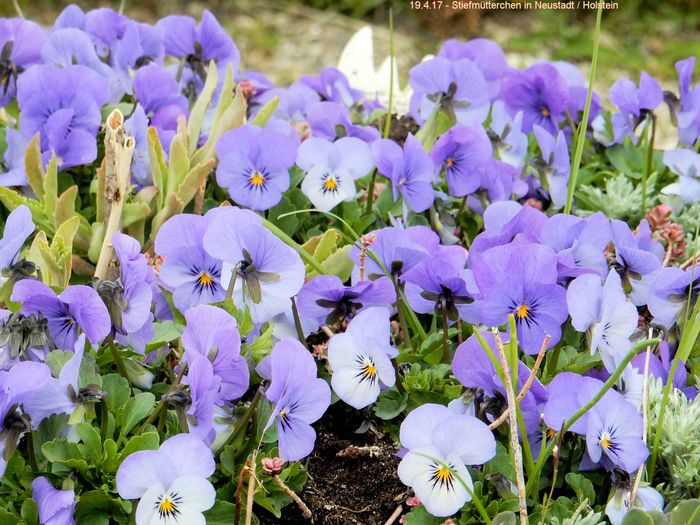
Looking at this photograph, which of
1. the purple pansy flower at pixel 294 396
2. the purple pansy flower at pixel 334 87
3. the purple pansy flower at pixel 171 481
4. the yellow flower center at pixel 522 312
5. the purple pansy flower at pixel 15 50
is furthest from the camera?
the purple pansy flower at pixel 334 87

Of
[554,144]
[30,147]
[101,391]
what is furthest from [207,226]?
[554,144]

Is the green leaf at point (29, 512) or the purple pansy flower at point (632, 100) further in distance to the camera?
the purple pansy flower at point (632, 100)

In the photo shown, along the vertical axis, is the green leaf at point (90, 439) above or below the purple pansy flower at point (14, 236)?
below

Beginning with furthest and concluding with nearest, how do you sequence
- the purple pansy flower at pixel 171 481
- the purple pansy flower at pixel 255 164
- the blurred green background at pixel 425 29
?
the blurred green background at pixel 425 29, the purple pansy flower at pixel 255 164, the purple pansy flower at pixel 171 481

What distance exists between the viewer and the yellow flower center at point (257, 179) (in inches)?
72.0

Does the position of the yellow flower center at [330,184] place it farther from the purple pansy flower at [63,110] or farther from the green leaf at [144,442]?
the green leaf at [144,442]

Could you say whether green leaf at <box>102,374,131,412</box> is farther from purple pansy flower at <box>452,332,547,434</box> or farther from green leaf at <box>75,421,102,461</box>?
purple pansy flower at <box>452,332,547,434</box>

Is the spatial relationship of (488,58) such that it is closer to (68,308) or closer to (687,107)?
(687,107)

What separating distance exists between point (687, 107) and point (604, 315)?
103cm

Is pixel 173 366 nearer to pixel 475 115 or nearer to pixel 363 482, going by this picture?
pixel 363 482

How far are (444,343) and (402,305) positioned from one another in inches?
5.0

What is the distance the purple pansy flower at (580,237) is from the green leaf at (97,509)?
0.73 m

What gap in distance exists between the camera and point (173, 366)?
5.34 feet

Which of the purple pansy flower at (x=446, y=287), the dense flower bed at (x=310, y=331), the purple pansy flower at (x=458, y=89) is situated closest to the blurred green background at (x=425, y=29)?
the purple pansy flower at (x=458, y=89)
